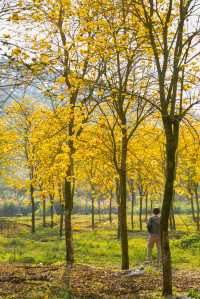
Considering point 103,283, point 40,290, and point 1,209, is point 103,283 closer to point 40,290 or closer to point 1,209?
point 40,290

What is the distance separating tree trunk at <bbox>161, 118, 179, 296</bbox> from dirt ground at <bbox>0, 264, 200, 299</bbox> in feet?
2.05

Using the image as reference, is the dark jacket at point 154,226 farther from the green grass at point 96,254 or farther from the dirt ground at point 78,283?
the dirt ground at point 78,283

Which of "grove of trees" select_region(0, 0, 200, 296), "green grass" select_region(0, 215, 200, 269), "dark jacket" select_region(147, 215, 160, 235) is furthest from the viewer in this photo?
"green grass" select_region(0, 215, 200, 269)

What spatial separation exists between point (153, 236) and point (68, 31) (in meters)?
8.70

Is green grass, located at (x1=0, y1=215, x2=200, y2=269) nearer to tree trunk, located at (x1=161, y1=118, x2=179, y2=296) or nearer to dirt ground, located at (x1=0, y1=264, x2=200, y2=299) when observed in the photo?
dirt ground, located at (x1=0, y1=264, x2=200, y2=299)

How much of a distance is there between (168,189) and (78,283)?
150 inches

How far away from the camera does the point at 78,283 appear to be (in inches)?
449

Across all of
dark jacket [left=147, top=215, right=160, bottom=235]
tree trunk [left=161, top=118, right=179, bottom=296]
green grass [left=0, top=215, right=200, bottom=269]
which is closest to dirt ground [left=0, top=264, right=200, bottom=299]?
tree trunk [left=161, top=118, right=179, bottom=296]

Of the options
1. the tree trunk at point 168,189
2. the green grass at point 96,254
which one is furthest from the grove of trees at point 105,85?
the green grass at point 96,254

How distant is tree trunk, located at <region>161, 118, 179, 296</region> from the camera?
31.5ft

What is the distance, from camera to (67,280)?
11.8 meters

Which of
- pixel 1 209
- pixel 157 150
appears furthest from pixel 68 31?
pixel 1 209

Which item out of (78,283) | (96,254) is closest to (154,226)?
(96,254)

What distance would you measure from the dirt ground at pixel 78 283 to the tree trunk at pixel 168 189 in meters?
0.62
